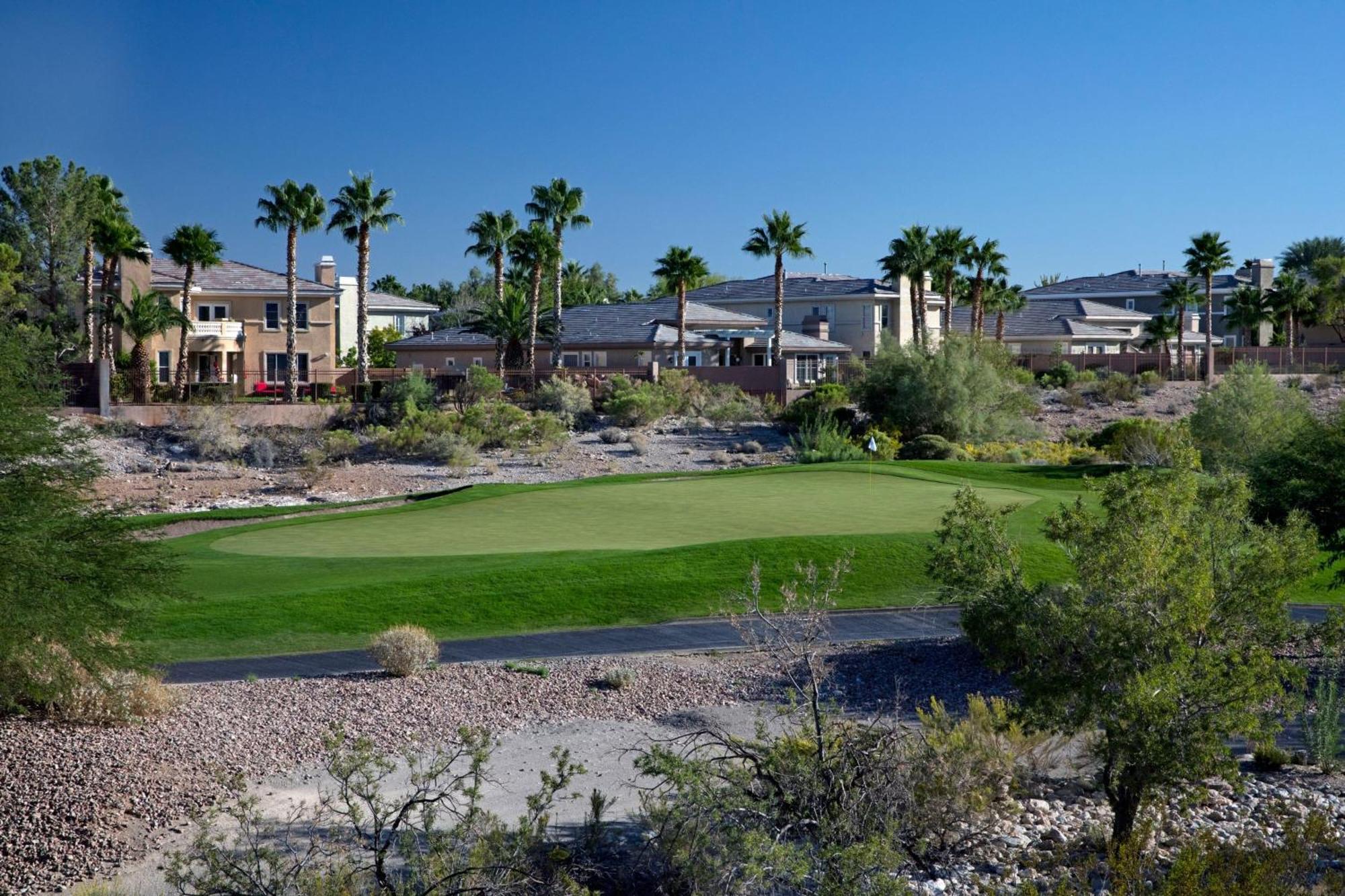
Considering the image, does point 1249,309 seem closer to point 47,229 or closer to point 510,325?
point 510,325

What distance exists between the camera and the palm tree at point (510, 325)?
7144 centimetres

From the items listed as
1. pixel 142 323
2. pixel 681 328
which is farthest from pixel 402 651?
pixel 681 328

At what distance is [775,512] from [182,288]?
4665 cm

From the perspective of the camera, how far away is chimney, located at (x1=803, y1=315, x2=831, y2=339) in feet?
281

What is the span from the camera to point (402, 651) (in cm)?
1692

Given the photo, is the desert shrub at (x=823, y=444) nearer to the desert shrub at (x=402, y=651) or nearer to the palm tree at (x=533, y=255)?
the palm tree at (x=533, y=255)

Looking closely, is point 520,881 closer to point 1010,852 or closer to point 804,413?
point 1010,852

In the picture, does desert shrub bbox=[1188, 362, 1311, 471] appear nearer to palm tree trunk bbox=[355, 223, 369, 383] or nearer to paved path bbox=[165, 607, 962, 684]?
paved path bbox=[165, 607, 962, 684]

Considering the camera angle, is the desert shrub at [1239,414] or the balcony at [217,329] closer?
the desert shrub at [1239,414]

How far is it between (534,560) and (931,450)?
2798cm

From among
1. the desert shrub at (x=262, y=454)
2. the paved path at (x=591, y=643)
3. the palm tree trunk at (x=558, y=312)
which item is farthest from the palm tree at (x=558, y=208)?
the paved path at (x=591, y=643)

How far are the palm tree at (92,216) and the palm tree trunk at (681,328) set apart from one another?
2784cm

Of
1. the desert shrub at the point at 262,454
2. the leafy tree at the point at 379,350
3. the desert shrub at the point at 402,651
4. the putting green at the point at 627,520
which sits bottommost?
the desert shrub at the point at 402,651

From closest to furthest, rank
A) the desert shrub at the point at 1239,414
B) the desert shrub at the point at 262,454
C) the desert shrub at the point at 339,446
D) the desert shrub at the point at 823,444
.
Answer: the desert shrub at the point at 1239,414 < the desert shrub at the point at 823,444 < the desert shrub at the point at 262,454 < the desert shrub at the point at 339,446
